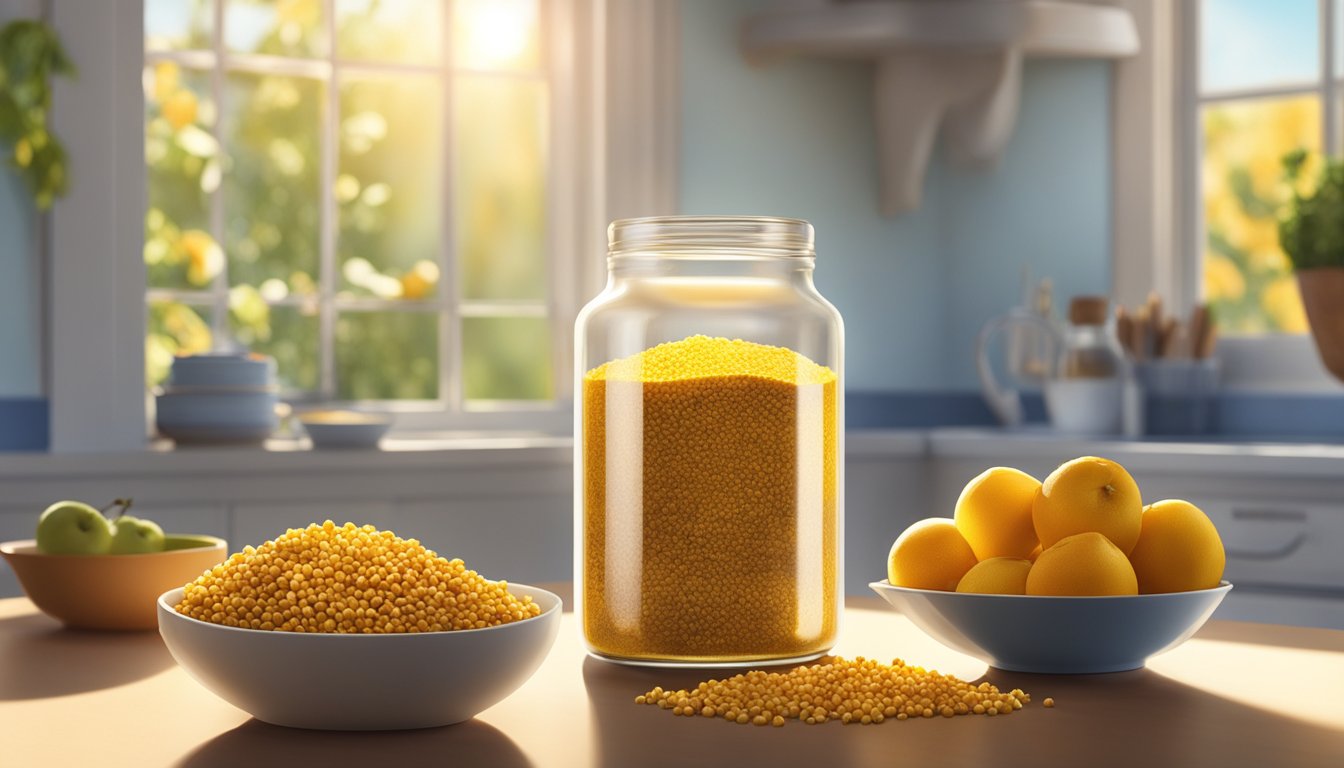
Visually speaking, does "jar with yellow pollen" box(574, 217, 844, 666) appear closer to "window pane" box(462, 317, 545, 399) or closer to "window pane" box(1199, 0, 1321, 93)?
"window pane" box(462, 317, 545, 399)

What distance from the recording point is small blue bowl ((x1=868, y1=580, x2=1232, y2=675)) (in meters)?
0.90

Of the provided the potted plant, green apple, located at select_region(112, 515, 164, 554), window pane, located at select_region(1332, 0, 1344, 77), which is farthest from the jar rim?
window pane, located at select_region(1332, 0, 1344, 77)

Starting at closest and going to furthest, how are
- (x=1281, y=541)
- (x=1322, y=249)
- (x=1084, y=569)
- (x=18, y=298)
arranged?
1. (x=1084, y=569)
2. (x=1281, y=541)
3. (x=18, y=298)
4. (x=1322, y=249)

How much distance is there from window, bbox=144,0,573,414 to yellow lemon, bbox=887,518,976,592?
2.13 meters

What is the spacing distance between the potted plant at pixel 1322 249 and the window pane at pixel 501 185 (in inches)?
57.0

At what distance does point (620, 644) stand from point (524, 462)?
66.2 inches

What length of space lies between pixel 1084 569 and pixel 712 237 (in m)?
0.30

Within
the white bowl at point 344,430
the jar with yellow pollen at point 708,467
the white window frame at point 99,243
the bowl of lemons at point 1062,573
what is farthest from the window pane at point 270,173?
the bowl of lemons at point 1062,573

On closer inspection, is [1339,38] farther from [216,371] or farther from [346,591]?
[346,591]

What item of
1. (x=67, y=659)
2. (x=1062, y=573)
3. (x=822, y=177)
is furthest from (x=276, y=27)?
(x=1062, y=573)

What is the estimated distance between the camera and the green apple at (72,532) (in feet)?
3.73

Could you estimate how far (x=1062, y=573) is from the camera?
35.9 inches

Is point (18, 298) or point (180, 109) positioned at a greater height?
point (180, 109)

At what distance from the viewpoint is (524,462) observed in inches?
103
